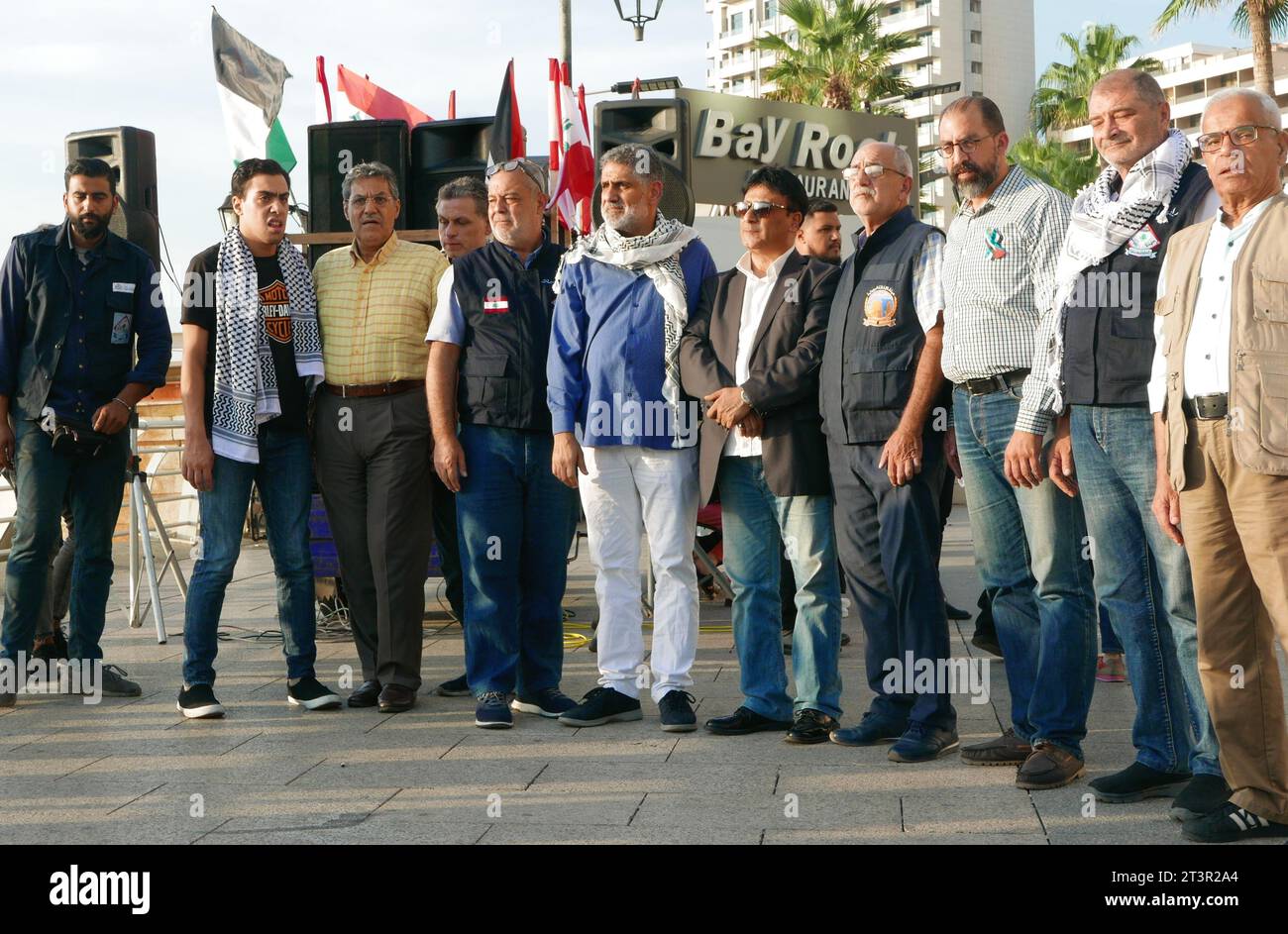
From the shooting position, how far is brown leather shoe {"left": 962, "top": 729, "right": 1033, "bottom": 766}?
4844mm

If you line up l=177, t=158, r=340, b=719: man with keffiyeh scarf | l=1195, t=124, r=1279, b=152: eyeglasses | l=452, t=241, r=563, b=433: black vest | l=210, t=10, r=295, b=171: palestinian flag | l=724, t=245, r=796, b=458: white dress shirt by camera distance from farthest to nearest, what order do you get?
1. l=210, t=10, r=295, b=171: palestinian flag
2. l=177, t=158, r=340, b=719: man with keffiyeh scarf
3. l=452, t=241, r=563, b=433: black vest
4. l=724, t=245, r=796, b=458: white dress shirt
5. l=1195, t=124, r=1279, b=152: eyeglasses

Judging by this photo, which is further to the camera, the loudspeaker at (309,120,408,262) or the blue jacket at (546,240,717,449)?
the loudspeaker at (309,120,408,262)

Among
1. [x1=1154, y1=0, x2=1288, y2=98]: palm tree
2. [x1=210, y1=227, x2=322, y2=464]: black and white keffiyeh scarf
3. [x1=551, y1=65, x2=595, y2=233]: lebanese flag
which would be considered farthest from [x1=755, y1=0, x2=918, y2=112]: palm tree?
[x1=210, y1=227, x2=322, y2=464]: black and white keffiyeh scarf

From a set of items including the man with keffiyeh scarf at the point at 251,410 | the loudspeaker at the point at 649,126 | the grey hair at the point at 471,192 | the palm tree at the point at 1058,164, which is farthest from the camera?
the palm tree at the point at 1058,164

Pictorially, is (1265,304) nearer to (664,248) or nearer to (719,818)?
(719,818)

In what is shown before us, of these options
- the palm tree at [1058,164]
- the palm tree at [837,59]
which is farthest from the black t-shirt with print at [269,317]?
the palm tree at [1058,164]

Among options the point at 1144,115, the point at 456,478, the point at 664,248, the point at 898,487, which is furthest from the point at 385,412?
the point at 1144,115

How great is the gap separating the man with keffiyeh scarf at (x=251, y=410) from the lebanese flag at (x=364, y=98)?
34.0 feet

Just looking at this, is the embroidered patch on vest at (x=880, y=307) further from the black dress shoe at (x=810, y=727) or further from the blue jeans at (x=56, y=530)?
the blue jeans at (x=56, y=530)

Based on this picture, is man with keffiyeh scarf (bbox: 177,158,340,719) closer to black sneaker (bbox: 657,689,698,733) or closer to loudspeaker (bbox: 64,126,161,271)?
black sneaker (bbox: 657,689,698,733)

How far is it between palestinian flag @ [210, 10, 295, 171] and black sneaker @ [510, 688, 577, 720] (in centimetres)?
A: 836

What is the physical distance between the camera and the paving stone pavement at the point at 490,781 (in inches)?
162

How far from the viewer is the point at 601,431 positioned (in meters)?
5.63

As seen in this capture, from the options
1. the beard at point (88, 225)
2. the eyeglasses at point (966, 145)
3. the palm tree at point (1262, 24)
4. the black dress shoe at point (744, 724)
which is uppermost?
the palm tree at point (1262, 24)
